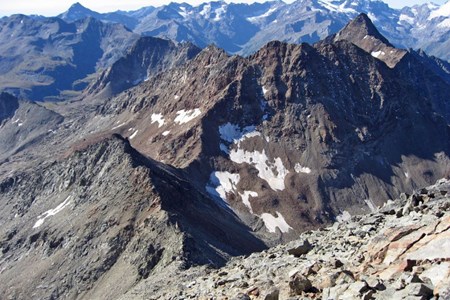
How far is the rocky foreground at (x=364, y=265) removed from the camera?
25.4 meters

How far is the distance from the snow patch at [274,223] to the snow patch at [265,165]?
14751 millimetres

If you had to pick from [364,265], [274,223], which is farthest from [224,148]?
[364,265]

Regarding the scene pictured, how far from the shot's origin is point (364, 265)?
3047 cm

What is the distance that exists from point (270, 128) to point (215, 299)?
160531 millimetres

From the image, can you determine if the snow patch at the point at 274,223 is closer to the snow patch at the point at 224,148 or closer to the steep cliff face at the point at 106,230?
the steep cliff face at the point at 106,230

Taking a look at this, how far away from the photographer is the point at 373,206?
172250mm

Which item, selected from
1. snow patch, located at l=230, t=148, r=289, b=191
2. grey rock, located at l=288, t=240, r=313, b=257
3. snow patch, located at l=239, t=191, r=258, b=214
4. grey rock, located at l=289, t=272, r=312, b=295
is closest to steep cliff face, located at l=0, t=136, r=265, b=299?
snow patch, located at l=239, t=191, r=258, b=214

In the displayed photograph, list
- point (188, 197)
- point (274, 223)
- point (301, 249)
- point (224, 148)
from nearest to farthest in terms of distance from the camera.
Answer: point (301, 249), point (188, 197), point (274, 223), point (224, 148)

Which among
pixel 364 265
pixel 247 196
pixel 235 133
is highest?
pixel 364 265

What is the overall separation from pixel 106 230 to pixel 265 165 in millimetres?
83438

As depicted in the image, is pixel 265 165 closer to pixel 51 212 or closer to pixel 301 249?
pixel 51 212

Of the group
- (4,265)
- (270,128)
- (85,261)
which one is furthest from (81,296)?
(270,128)

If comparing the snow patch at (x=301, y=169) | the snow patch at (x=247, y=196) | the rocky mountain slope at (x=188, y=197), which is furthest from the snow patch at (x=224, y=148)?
the snow patch at (x=301, y=169)

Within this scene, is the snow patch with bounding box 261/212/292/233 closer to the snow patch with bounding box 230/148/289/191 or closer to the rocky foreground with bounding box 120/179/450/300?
the snow patch with bounding box 230/148/289/191
